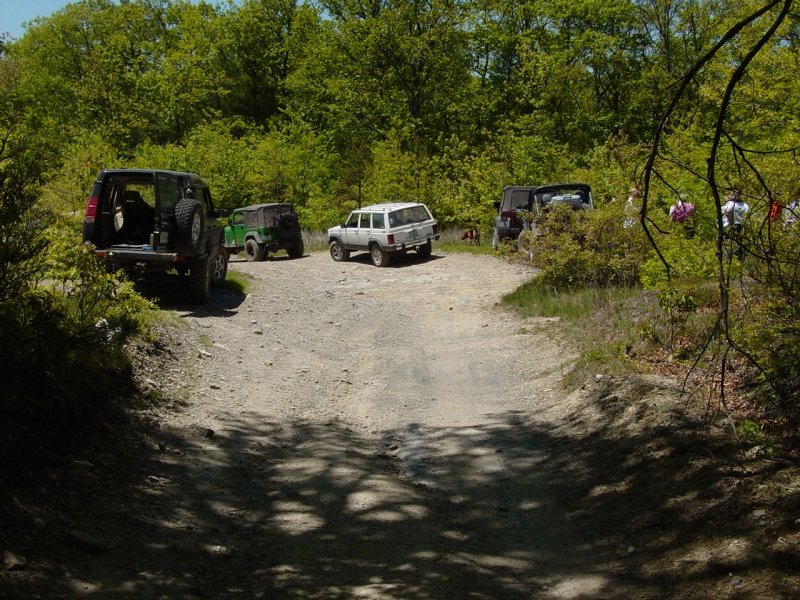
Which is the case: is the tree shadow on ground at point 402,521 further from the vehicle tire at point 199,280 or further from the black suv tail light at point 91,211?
the black suv tail light at point 91,211

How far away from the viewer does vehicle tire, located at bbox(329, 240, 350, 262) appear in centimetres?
2769

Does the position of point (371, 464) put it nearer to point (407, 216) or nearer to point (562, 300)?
point (562, 300)

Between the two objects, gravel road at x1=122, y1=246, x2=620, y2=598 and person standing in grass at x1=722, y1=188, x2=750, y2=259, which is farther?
person standing in grass at x1=722, y1=188, x2=750, y2=259

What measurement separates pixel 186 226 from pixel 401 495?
348 inches

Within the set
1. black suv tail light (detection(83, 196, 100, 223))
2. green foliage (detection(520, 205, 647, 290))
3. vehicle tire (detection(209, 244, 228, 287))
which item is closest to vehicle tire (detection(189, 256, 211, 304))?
vehicle tire (detection(209, 244, 228, 287))

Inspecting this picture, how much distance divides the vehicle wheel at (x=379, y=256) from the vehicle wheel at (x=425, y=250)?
3.42ft

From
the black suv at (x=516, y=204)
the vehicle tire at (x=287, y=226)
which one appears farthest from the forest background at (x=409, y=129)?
the vehicle tire at (x=287, y=226)

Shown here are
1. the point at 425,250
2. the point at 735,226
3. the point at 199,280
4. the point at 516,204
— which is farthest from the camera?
the point at 425,250

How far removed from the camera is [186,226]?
1347 centimetres

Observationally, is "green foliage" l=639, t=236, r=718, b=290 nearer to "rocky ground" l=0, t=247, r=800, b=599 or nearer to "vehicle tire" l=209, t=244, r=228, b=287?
"rocky ground" l=0, t=247, r=800, b=599

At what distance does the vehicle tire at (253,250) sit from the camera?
27.7 meters

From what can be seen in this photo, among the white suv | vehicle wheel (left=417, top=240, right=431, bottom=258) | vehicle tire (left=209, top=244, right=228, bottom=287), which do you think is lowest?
vehicle tire (left=209, top=244, right=228, bottom=287)

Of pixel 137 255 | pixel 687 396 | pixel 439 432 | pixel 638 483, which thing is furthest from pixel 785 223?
pixel 137 255

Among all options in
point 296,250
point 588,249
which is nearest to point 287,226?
point 296,250
